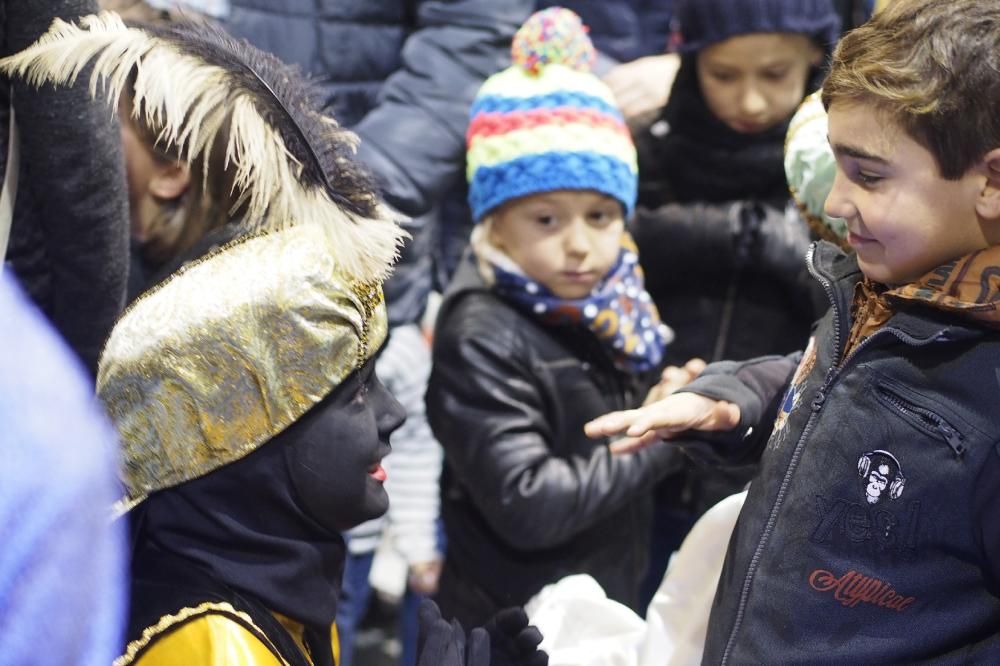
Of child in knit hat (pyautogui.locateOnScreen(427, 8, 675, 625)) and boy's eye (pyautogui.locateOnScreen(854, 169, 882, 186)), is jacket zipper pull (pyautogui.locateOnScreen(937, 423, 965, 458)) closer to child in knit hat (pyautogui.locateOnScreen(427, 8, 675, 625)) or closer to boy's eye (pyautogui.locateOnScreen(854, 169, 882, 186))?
boy's eye (pyautogui.locateOnScreen(854, 169, 882, 186))

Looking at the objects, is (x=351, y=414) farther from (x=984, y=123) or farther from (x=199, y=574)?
(x=984, y=123)

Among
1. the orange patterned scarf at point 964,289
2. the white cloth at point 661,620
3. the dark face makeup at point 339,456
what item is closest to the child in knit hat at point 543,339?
the white cloth at point 661,620

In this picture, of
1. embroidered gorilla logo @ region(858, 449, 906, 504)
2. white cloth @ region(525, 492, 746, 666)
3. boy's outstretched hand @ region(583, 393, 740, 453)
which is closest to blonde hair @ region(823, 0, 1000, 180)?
embroidered gorilla logo @ region(858, 449, 906, 504)

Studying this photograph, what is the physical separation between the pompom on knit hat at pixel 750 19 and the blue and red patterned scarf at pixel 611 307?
399 millimetres

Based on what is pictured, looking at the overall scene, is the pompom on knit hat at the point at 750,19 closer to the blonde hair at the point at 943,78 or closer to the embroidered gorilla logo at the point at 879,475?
the blonde hair at the point at 943,78

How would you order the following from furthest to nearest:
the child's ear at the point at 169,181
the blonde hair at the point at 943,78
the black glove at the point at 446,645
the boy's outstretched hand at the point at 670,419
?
the child's ear at the point at 169,181
the boy's outstretched hand at the point at 670,419
the black glove at the point at 446,645
the blonde hair at the point at 943,78

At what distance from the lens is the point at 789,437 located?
3.84ft

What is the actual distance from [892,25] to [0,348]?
0.88 m

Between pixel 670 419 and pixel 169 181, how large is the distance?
0.78 meters

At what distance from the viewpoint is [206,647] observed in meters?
1.05

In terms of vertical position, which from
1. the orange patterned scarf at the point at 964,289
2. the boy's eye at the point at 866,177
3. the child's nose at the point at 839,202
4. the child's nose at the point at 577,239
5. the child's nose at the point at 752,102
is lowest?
the child's nose at the point at 577,239

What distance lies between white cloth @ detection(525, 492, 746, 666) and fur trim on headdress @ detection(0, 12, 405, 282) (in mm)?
524

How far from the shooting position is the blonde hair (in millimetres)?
1027

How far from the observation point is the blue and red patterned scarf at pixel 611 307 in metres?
1.81
